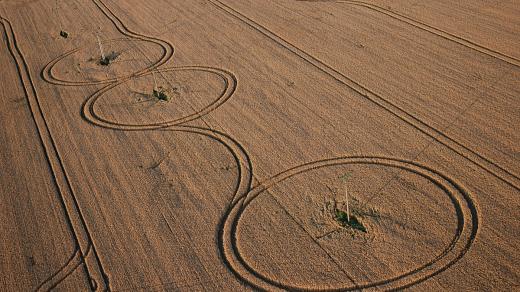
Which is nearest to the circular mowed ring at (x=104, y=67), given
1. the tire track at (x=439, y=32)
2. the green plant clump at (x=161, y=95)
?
the green plant clump at (x=161, y=95)

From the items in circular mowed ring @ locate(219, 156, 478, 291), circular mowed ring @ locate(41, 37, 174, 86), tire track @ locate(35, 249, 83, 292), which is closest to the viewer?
circular mowed ring @ locate(219, 156, 478, 291)

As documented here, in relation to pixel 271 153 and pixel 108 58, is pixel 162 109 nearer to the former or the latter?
pixel 271 153

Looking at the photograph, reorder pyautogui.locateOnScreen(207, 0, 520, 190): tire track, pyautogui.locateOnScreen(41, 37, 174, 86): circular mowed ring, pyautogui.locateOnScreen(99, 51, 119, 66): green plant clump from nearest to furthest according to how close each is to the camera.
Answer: pyautogui.locateOnScreen(207, 0, 520, 190): tire track
pyautogui.locateOnScreen(41, 37, 174, 86): circular mowed ring
pyautogui.locateOnScreen(99, 51, 119, 66): green plant clump

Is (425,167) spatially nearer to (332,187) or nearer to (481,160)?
(481,160)

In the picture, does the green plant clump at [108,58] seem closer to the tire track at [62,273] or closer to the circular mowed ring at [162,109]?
the circular mowed ring at [162,109]

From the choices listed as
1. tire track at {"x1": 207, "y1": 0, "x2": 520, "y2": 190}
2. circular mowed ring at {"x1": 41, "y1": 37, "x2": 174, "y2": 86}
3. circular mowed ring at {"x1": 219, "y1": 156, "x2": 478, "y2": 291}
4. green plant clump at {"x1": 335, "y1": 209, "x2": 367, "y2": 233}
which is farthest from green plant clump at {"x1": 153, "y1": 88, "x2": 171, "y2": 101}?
green plant clump at {"x1": 335, "y1": 209, "x2": 367, "y2": 233}

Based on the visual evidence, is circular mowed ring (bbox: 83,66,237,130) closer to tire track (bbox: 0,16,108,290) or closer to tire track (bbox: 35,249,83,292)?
tire track (bbox: 0,16,108,290)
